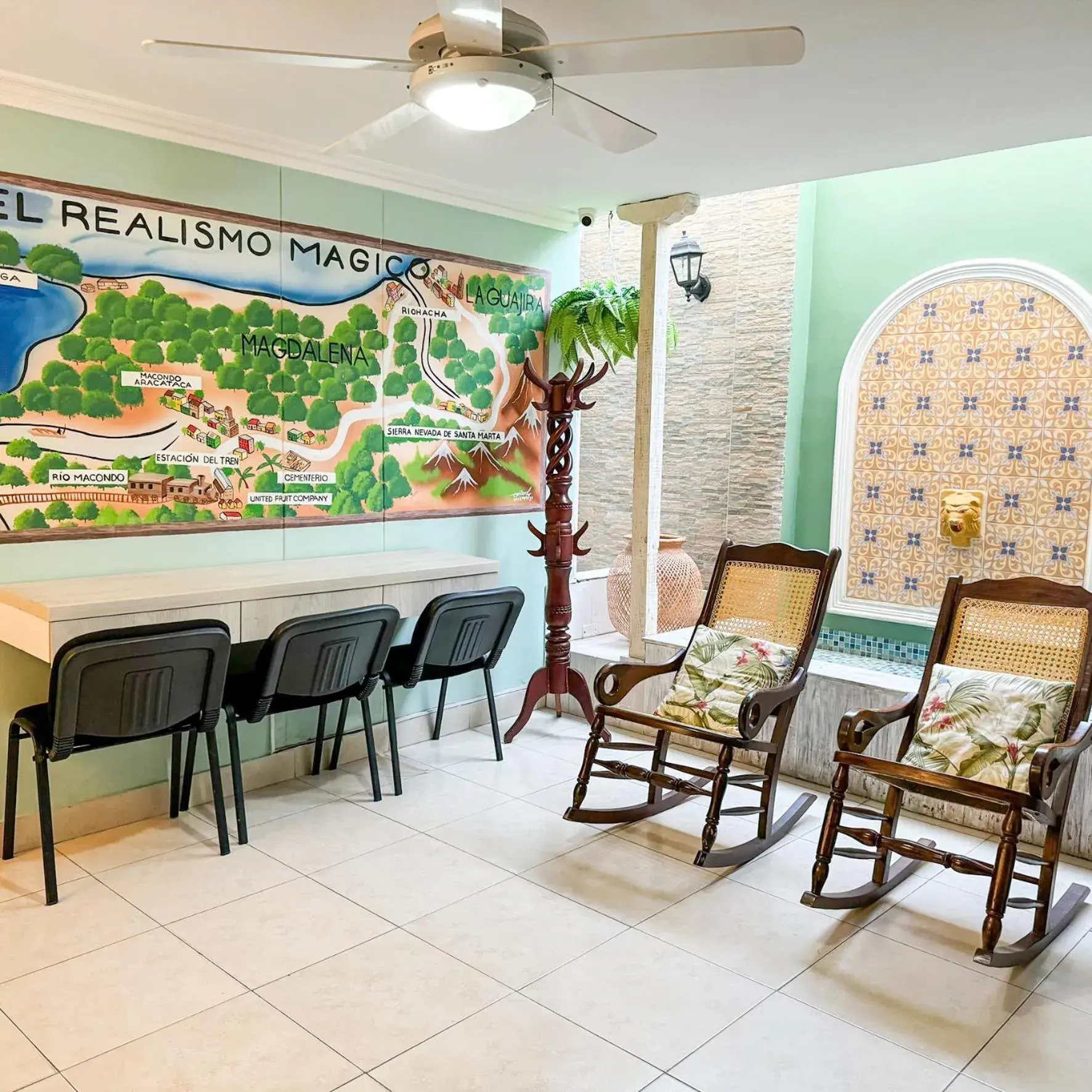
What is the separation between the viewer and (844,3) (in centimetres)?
256

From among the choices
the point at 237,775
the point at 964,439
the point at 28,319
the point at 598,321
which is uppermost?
the point at 598,321

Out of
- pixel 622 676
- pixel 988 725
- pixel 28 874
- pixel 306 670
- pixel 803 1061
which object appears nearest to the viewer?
pixel 803 1061

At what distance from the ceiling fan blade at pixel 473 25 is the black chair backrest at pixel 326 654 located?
77.5 inches

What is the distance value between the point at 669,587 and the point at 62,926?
11.1 ft

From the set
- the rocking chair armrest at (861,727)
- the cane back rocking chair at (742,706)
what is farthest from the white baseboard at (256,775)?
the rocking chair armrest at (861,727)

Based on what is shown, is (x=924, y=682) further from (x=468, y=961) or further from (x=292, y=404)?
(x=292, y=404)

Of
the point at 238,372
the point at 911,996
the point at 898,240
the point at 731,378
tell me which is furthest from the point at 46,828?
the point at 898,240

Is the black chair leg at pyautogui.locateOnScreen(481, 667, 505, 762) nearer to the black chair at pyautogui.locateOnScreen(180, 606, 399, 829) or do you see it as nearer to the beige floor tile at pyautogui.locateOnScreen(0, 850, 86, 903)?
the black chair at pyautogui.locateOnScreen(180, 606, 399, 829)

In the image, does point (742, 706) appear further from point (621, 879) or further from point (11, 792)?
point (11, 792)

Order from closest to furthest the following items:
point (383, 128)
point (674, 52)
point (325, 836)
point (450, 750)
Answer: point (674, 52), point (383, 128), point (325, 836), point (450, 750)

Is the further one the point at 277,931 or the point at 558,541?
the point at 558,541

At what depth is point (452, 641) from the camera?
411 cm

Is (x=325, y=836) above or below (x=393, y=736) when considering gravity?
below

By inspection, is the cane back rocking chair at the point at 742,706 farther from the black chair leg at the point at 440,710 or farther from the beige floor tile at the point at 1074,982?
the beige floor tile at the point at 1074,982
